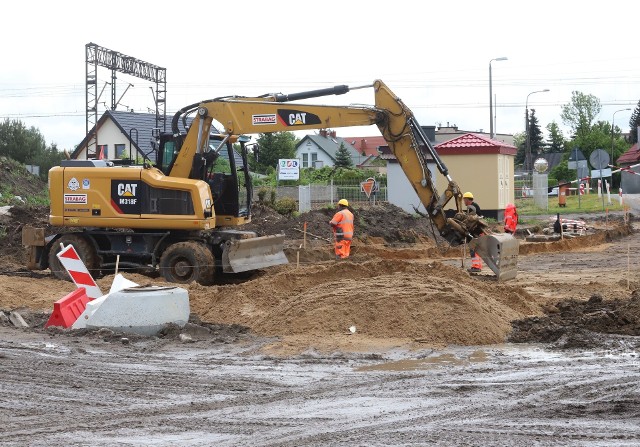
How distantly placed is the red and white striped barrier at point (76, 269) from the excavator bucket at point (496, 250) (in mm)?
6548

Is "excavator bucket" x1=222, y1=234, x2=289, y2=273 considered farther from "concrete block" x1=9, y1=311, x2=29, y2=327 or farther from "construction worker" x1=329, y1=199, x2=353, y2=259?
"concrete block" x1=9, y1=311, x2=29, y2=327

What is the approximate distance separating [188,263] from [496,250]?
5.47 m

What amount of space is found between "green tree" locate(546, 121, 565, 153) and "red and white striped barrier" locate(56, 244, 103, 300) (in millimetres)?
100561

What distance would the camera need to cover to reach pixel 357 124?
16281 millimetres

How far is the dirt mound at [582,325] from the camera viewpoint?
11102 millimetres

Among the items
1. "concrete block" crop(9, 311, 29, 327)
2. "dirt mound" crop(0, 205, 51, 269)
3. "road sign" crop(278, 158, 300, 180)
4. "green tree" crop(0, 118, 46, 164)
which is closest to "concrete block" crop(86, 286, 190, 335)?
"concrete block" crop(9, 311, 29, 327)

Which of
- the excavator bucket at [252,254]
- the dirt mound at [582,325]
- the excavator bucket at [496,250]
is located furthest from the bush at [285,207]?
the dirt mound at [582,325]

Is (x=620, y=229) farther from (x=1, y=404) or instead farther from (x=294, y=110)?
(x=1, y=404)

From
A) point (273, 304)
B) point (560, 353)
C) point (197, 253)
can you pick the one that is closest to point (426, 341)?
point (560, 353)

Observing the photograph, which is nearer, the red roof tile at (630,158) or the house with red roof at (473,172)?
the house with red roof at (473,172)

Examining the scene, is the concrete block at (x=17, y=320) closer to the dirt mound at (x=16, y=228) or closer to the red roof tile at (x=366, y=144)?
the dirt mound at (x=16, y=228)

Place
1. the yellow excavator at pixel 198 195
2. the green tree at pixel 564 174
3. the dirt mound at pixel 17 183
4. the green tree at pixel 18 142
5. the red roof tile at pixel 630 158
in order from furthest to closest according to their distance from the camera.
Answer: the red roof tile at pixel 630 158, the green tree at pixel 564 174, the green tree at pixel 18 142, the dirt mound at pixel 17 183, the yellow excavator at pixel 198 195

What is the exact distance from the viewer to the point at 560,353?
10438mm

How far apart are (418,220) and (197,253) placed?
1554cm
